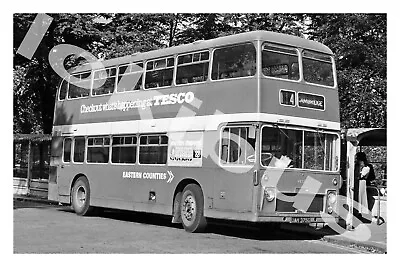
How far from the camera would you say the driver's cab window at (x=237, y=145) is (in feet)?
43.2

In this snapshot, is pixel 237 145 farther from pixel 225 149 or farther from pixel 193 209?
pixel 193 209

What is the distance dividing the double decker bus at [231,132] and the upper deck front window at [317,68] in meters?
0.03

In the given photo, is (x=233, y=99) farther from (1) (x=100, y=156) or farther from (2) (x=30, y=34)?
(2) (x=30, y=34)

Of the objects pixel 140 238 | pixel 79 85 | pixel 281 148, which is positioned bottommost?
pixel 140 238

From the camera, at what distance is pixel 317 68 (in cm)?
Result: 1431

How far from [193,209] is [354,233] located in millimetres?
3546

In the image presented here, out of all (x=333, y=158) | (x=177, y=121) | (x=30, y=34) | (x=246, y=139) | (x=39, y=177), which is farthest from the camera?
(x=39, y=177)

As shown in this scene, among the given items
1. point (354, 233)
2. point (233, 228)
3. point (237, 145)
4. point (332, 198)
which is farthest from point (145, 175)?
point (354, 233)

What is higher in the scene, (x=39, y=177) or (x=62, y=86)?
(x=62, y=86)

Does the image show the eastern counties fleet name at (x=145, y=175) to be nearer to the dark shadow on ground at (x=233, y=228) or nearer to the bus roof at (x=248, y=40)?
the dark shadow on ground at (x=233, y=228)

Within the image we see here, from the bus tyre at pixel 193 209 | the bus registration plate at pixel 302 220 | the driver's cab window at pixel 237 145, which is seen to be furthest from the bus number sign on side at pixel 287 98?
the bus tyre at pixel 193 209

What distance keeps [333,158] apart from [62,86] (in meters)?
9.41

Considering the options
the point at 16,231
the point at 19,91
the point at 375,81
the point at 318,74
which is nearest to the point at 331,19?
the point at 375,81

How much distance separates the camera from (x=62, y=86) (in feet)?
66.0
